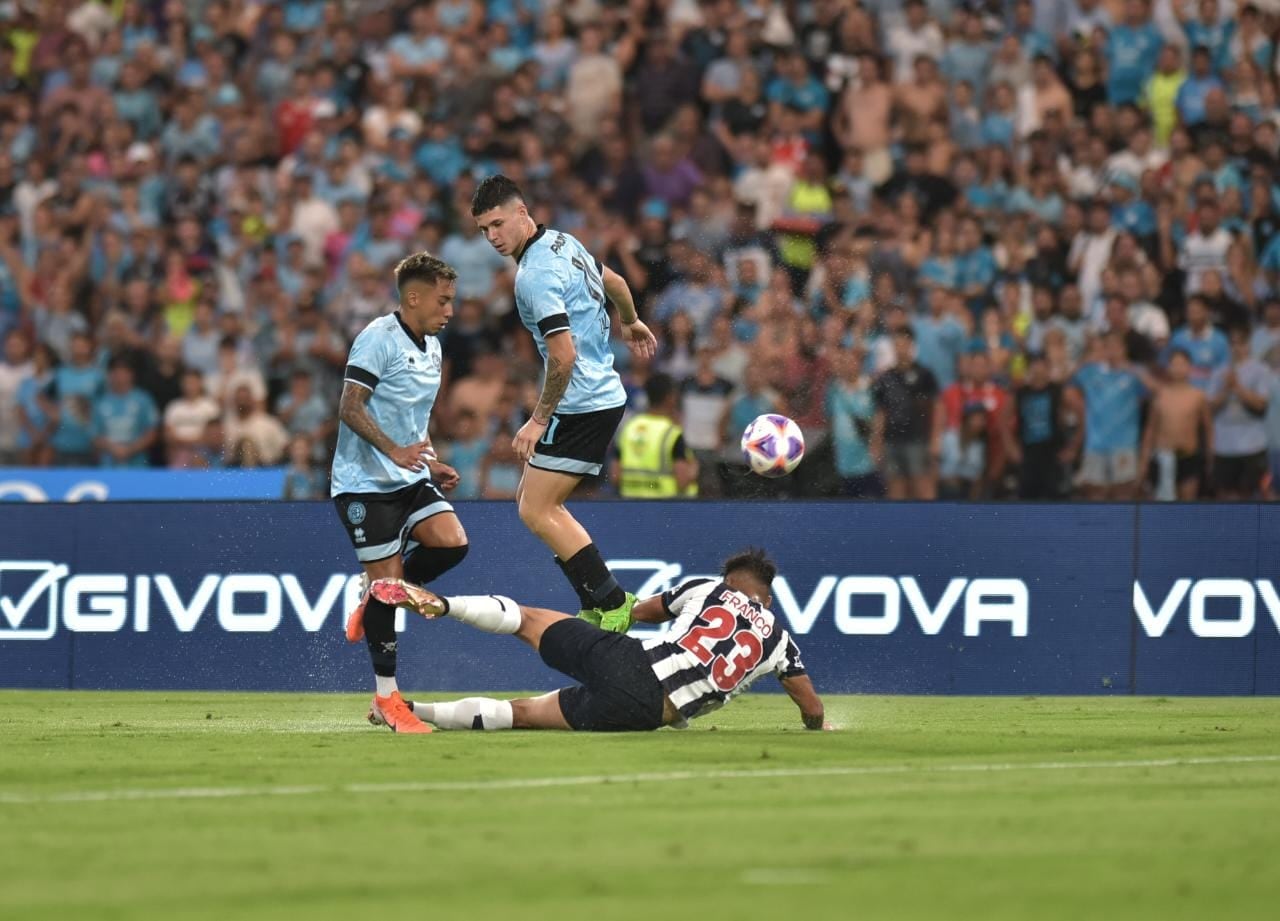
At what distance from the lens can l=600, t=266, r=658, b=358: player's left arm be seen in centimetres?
1239

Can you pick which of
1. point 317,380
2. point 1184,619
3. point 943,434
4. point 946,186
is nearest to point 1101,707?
Result: point 1184,619

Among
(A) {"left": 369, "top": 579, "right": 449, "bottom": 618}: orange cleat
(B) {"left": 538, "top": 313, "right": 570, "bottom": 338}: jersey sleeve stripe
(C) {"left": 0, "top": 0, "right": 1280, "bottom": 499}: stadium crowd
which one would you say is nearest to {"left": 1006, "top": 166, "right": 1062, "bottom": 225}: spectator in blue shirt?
(C) {"left": 0, "top": 0, "right": 1280, "bottom": 499}: stadium crowd

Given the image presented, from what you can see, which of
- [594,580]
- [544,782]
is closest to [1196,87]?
[594,580]

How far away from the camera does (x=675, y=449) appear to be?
17125 mm

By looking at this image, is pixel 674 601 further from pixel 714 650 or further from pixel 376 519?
pixel 376 519

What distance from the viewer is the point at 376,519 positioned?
462 inches

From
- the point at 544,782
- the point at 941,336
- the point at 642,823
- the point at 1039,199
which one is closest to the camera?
the point at 642,823

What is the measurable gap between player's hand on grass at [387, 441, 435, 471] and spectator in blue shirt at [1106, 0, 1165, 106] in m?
10.9

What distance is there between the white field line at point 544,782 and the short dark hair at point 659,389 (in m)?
7.73

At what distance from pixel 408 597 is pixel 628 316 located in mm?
2662

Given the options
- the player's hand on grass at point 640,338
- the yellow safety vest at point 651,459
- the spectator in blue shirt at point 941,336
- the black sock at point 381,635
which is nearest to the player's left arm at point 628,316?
the player's hand on grass at point 640,338

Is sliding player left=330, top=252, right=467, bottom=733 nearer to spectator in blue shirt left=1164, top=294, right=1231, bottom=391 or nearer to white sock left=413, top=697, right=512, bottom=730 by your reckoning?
white sock left=413, top=697, right=512, bottom=730

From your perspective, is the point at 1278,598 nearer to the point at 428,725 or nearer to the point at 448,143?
the point at 428,725

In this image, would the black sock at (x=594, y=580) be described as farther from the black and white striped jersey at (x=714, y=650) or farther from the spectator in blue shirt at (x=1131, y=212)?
the spectator in blue shirt at (x=1131, y=212)
